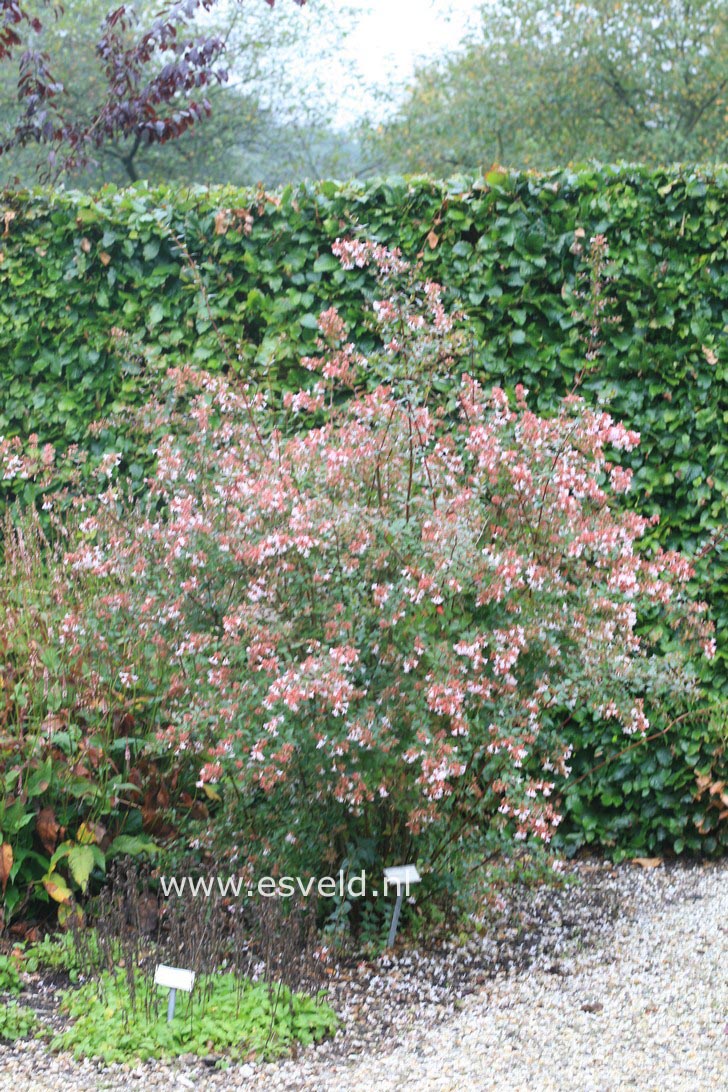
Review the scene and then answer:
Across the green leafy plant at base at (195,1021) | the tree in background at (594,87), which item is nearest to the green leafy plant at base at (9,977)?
the green leafy plant at base at (195,1021)

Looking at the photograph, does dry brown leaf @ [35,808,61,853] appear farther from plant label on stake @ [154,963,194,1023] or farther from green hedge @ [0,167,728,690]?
green hedge @ [0,167,728,690]

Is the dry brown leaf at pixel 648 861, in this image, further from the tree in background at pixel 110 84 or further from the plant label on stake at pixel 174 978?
the tree in background at pixel 110 84

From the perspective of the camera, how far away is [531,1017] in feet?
9.85

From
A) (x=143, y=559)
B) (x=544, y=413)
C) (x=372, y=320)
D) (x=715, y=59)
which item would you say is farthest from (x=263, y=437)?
(x=715, y=59)

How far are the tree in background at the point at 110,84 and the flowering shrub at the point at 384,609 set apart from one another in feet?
12.2

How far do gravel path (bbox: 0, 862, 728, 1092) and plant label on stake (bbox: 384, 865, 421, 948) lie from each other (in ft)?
0.34

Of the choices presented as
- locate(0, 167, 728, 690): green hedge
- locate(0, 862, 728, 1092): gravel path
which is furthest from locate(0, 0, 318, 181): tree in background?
locate(0, 862, 728, 1092): gravel path

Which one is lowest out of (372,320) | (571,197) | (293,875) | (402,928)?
(402,928)

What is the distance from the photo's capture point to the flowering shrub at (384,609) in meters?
3.02

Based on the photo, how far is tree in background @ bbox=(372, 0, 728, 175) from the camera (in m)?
13.1

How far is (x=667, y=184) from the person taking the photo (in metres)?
4.53

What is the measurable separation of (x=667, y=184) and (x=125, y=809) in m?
3.32

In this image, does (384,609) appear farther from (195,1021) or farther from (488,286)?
(488,286)

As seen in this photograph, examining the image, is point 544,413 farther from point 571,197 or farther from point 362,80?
point 362,80
